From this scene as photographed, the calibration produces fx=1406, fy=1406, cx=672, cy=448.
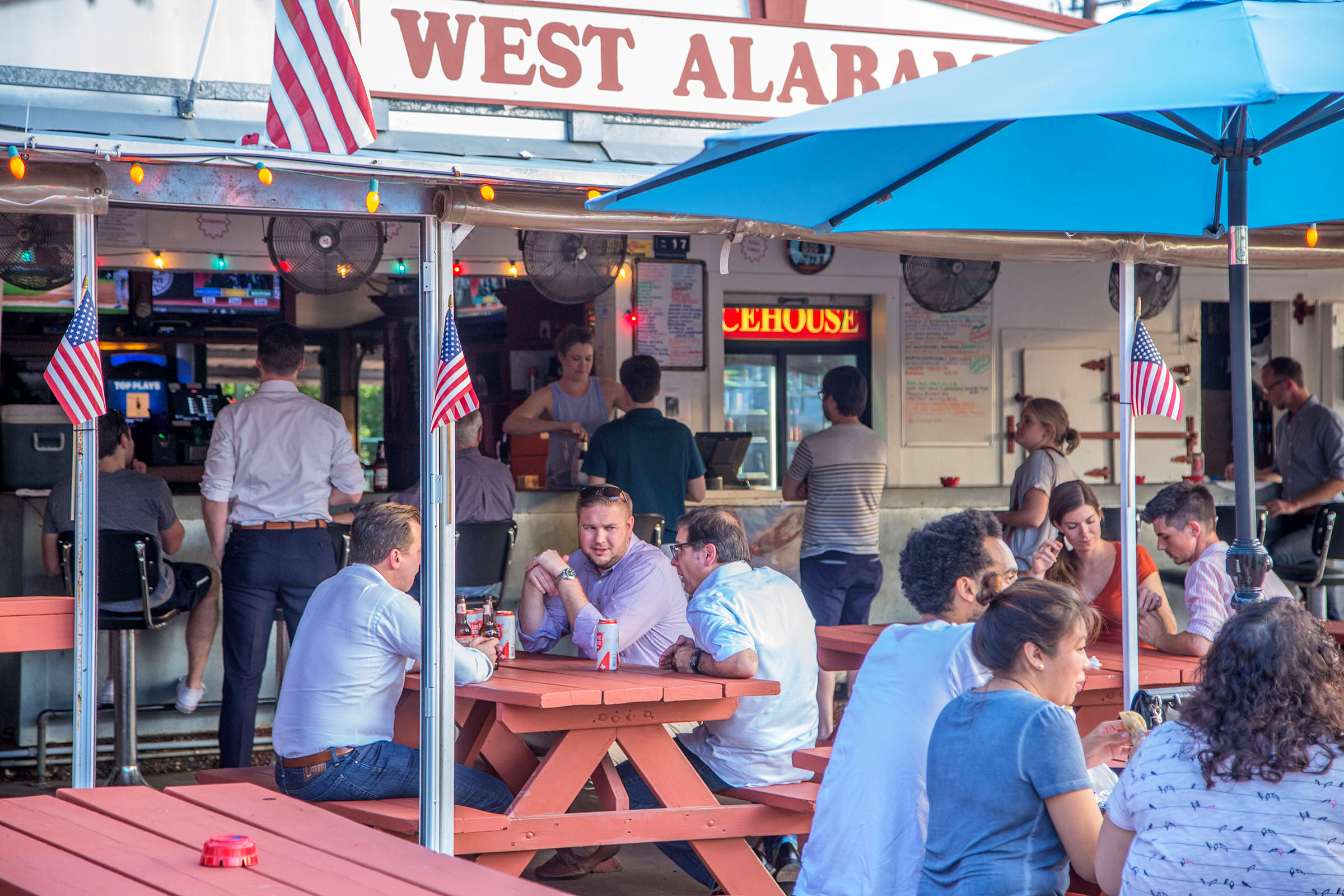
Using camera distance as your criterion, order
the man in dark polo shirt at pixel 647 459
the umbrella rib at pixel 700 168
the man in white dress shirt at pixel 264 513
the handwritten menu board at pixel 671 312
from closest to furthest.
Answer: the umbrella rib at pixel 700 168 → the man in white dress shirt at pixel 264 513 → the man in dark polo shirt at pixel 647 459 → the handwritten menu board at pixel 671 312

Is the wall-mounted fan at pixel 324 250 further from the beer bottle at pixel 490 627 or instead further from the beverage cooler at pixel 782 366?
the beer bottle at pixel 490 627

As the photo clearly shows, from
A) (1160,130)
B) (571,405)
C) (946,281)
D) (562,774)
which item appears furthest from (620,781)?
(946,281)

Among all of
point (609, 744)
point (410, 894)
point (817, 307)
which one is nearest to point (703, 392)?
point (817, 307)

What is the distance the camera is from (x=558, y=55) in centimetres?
561

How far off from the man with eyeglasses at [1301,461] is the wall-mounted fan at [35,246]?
613 centimetres

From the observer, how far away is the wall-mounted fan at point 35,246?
6188 mm

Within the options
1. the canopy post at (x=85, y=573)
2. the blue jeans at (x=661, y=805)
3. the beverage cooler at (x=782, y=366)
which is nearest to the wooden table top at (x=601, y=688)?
the blue jeans at (x=661, y=805)

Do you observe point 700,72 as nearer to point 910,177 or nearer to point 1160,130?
point 910,177

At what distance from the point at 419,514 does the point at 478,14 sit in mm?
2123

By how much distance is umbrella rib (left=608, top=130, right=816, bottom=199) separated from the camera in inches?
131

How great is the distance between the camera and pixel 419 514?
4512 millimetres

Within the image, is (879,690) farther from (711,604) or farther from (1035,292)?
(1035,292)

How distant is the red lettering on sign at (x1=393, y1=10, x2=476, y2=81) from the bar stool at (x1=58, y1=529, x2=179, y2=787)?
2.26 meters

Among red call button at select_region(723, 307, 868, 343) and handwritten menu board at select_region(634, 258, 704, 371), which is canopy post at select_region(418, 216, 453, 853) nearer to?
handwritten menu board at select_region(634, 258, 704, 371)
